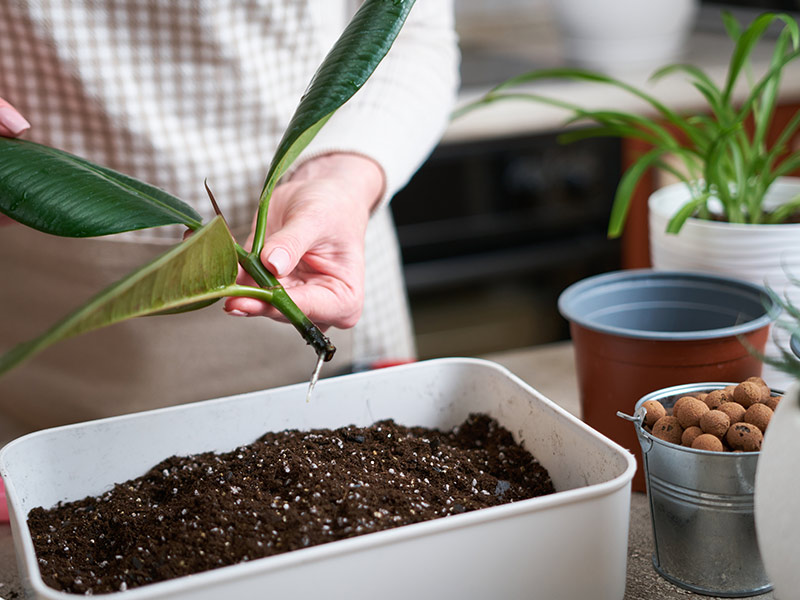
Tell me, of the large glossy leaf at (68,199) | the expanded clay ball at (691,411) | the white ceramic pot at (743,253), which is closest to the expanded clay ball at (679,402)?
the expanded clay ball at (691,411)

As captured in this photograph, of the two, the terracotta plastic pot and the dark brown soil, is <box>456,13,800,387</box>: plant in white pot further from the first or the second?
the dark brown soil

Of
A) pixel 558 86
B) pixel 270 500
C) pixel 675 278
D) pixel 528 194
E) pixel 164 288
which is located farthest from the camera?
pixel 528 194

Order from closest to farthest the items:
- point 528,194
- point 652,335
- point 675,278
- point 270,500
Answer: point 270,500
point 652,335
point 675,278
point 528,194

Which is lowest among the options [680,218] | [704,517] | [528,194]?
[528,194]

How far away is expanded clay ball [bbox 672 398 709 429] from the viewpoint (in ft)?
1.80

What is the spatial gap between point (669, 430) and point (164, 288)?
12.7 inches

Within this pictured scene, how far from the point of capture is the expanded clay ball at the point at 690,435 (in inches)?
21.2

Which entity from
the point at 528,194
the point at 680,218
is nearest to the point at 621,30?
the point at 528,194

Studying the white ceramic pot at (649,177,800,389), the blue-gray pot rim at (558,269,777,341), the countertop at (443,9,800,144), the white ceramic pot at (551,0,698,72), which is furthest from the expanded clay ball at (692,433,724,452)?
the white ceramic pot at (551,0,698,72)

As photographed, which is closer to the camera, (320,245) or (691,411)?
(691,411)

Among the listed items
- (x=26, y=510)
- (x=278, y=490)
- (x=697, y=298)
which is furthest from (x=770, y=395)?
(x=26, y=510)

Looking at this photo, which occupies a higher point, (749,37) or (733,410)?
(749,37)

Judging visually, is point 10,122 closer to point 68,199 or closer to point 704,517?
point 68,199

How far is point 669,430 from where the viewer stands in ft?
1.82
